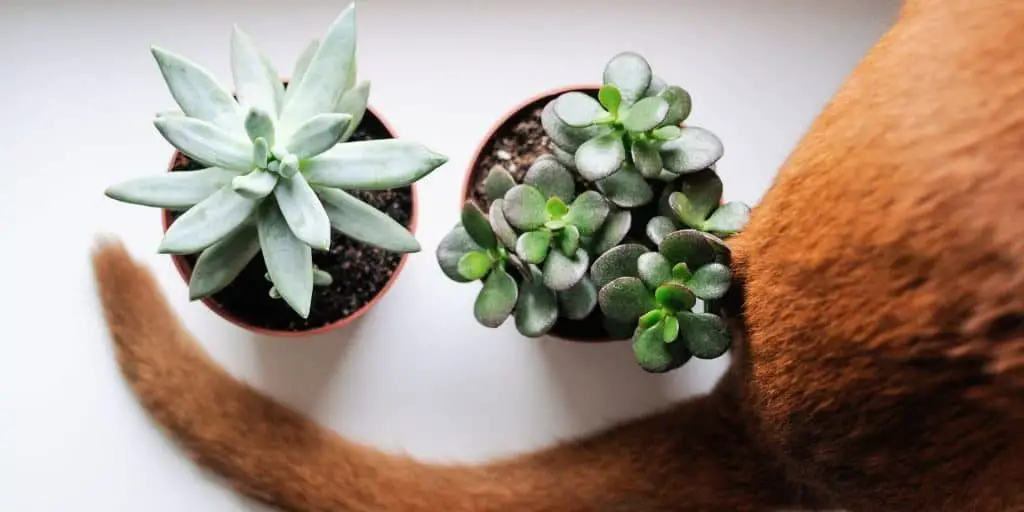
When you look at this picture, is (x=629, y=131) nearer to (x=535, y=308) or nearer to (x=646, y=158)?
(x=646, y=158)

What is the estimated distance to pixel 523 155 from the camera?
84cm

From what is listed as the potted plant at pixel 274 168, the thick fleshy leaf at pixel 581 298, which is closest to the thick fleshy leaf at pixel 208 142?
the potted plant at pixel 274 168

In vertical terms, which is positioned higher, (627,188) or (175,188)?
(175,188)

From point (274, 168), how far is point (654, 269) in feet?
0.92

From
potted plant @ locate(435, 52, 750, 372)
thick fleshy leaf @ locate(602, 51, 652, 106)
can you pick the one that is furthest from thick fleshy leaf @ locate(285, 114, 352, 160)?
thick fleshy leaf @ locate(602, 51, 652, 106)

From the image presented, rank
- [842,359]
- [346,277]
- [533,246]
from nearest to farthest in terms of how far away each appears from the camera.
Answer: [842,359], [533,246], [346,277]

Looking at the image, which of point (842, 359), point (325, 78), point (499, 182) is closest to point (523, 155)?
point (499, 182)

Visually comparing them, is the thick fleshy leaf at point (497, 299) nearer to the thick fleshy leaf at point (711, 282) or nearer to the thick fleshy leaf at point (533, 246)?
the thick fleshy leaf at point (533, 246)

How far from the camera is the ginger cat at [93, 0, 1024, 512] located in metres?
0.48

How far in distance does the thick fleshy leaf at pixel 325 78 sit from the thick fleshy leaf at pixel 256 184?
0.06 meters

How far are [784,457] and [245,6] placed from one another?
0.66 metres

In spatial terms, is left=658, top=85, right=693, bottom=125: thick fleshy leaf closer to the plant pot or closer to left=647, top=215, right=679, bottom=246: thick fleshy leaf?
left=647, top=215, right=679, bottom=246: thick fleshy leaf

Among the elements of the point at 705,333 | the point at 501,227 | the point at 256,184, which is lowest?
the point at 705,333

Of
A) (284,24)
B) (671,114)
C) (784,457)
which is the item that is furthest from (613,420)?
(284,24)
